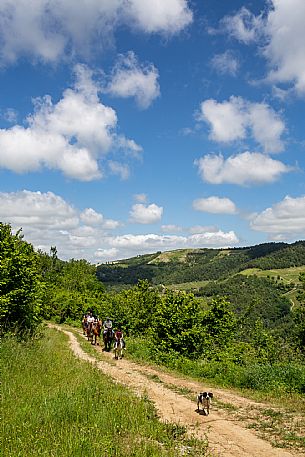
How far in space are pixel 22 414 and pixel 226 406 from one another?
5719mm

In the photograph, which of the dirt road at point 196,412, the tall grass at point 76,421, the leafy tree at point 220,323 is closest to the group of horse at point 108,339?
the dirt road at point 196,412

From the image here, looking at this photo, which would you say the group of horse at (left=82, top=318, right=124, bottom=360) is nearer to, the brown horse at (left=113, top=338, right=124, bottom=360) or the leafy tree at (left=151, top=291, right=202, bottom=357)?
the brown horse at (left=113, top=338, right=124, bottom=360)

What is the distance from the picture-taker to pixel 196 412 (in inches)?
387

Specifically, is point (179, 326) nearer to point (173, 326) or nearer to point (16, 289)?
point (173, 326)

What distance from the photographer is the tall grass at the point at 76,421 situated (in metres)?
6.34

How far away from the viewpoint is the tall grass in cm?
634

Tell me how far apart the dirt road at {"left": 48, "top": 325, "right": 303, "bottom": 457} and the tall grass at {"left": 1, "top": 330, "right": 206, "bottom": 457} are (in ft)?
1.65

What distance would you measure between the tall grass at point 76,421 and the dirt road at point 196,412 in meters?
0.50

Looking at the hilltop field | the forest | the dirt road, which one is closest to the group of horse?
the hilltop field

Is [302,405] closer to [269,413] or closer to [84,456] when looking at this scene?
[269,413]

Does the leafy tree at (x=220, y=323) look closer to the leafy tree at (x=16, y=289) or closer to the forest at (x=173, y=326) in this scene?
the forest at (x=173, y=326)

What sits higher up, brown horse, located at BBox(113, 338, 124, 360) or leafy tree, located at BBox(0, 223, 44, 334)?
leafy tree, located at BBox(0, 223, 44, 334)

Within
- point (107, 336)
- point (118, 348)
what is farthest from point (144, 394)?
point (107, 336)

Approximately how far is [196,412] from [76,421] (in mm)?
3568
